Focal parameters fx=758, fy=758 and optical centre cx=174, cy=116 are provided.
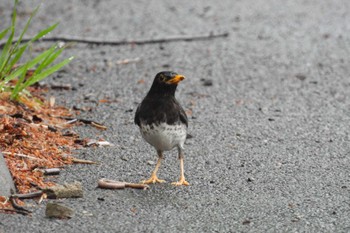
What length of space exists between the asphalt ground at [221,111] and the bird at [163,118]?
322 millimetres

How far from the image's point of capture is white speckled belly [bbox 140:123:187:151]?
5.70 meters

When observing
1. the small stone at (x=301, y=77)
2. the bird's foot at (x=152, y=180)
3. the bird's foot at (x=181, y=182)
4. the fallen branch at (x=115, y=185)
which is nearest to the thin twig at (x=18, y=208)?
the fallen branch at (x=115, y=185)

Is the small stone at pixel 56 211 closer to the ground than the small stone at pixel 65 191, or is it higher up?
higher up

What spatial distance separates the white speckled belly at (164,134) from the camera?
5.70 meters

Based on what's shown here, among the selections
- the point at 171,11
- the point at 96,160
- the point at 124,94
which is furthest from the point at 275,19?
the point at 96,160

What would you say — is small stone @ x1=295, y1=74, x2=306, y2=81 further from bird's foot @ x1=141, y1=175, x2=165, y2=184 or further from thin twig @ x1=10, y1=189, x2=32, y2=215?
thin twig @ x1=10, y1=189, x2=32, y2=215

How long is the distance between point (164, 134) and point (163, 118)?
0.12m

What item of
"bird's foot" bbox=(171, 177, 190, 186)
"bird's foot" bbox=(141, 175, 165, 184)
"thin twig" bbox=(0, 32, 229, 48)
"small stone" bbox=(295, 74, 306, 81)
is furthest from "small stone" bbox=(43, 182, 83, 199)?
"thin twig" bbox=(0, 32, 229, 48)

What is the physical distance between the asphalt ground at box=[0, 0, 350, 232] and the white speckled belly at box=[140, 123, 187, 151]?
0.33 m

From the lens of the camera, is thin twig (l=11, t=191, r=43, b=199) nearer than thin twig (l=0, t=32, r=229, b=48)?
Yes

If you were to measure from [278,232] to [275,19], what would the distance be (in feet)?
24.5

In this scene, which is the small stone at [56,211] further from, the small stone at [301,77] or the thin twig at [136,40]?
the thin twig at [136,40]

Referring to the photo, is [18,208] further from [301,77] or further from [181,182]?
[301,77]

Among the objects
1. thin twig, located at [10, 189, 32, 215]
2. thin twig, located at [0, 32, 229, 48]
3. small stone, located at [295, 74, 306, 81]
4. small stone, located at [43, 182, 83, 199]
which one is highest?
thin twig, located at [10, 189, 32, 215]
